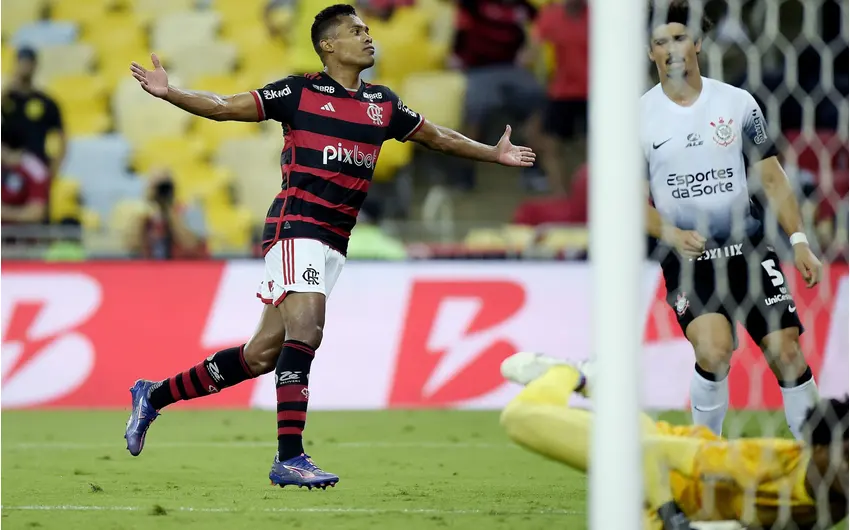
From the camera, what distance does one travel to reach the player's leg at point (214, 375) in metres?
5.75

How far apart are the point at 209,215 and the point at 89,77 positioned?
7.71 ft

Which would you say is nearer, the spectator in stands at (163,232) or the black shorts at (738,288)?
the black shorts at (738,288)

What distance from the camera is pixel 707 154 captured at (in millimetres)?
5387

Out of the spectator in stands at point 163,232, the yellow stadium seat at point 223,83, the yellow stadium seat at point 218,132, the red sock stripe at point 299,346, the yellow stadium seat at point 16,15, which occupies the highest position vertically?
the yellow stadium seat at point 16,15

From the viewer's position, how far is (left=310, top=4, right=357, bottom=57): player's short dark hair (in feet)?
18.9

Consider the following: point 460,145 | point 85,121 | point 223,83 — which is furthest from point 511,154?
point 85,121

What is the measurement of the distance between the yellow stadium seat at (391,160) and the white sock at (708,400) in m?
6.80

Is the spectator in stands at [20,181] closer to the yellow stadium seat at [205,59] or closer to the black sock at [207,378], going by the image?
the yellow stadium seat at [205,59]

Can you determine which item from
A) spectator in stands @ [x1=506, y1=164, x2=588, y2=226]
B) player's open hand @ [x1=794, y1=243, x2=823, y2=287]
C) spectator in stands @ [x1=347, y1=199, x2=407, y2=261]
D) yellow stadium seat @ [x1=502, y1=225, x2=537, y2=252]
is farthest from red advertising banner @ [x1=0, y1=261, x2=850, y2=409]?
player's open hand @ [x1=794, y1=243, x2=823, y2=287]

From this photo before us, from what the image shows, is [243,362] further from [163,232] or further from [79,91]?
[79,91]

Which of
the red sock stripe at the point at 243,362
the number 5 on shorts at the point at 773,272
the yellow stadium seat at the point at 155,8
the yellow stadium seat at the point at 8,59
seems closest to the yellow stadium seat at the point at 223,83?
the yellow stadium seat at the point at 155,8

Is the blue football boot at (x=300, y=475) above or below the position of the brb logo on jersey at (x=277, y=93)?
below

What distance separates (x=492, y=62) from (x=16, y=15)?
515 cm

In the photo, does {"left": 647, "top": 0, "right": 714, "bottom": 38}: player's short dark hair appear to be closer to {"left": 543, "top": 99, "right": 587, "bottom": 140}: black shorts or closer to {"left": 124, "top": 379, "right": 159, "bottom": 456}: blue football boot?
{"left": 124, "top": 379, "right": 159, "bottom": 456}: blue football boot
